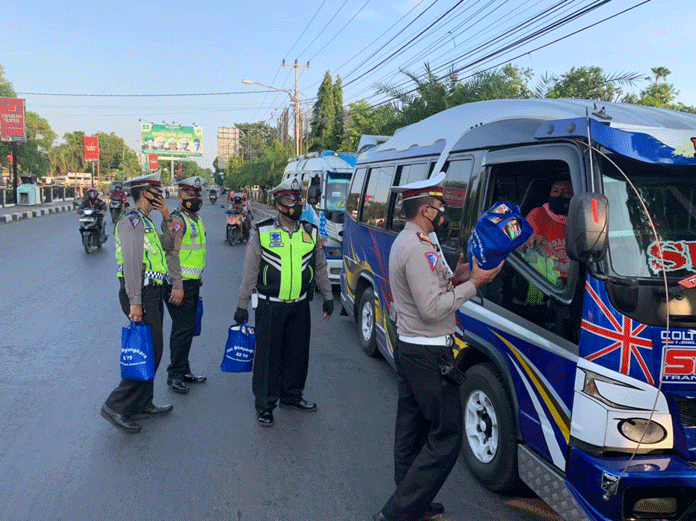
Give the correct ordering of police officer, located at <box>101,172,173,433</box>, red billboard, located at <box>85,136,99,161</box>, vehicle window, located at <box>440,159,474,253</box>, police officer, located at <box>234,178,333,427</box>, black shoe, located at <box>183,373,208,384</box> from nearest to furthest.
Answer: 1. vehicle window, located at <box>440,159,474,253</box>
2. police officer, located at <box>101,172,173,433</box>
3. police officer, located at <box>234,178,333,427</box>
4. black shoe, located at <box>183,373,208,384</box>
5. red billboard, located at <box>85,136,99,161</box>

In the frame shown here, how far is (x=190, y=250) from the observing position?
517cm

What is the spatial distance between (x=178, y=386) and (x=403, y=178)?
291cm

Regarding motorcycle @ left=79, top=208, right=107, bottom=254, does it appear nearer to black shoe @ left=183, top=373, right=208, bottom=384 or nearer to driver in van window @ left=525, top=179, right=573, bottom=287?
black shoe @ left=183, top=373, right=208, bottom=384

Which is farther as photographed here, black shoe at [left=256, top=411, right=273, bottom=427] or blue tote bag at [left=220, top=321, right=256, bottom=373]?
blue tote bag at [left=220, top=321, right=256, bottom=373]

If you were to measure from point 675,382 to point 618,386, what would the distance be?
0.89ft

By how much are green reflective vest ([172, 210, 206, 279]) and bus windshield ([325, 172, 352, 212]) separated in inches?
254

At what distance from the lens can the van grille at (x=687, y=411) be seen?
2.63 metres

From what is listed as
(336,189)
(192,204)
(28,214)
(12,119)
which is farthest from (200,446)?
(12,119)

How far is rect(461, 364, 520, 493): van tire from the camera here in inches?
130

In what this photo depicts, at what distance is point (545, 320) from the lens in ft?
9.98

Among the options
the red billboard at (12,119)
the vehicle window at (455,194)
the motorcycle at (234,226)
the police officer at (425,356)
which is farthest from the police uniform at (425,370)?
the red billboard at (12,119)

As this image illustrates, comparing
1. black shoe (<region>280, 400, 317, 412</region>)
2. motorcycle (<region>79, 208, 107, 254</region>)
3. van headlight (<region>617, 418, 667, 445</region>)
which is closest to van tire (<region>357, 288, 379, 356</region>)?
black shoe (<region>280, 400, 317, 412</region>)

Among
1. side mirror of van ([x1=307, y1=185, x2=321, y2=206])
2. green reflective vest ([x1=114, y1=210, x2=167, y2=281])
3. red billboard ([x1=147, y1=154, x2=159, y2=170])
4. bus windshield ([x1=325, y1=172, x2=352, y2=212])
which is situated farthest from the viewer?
red billboard ([x1=147, y1=154, x2=159, y2=170])

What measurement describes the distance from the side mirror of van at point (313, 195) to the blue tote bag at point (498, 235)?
8.64 metres
